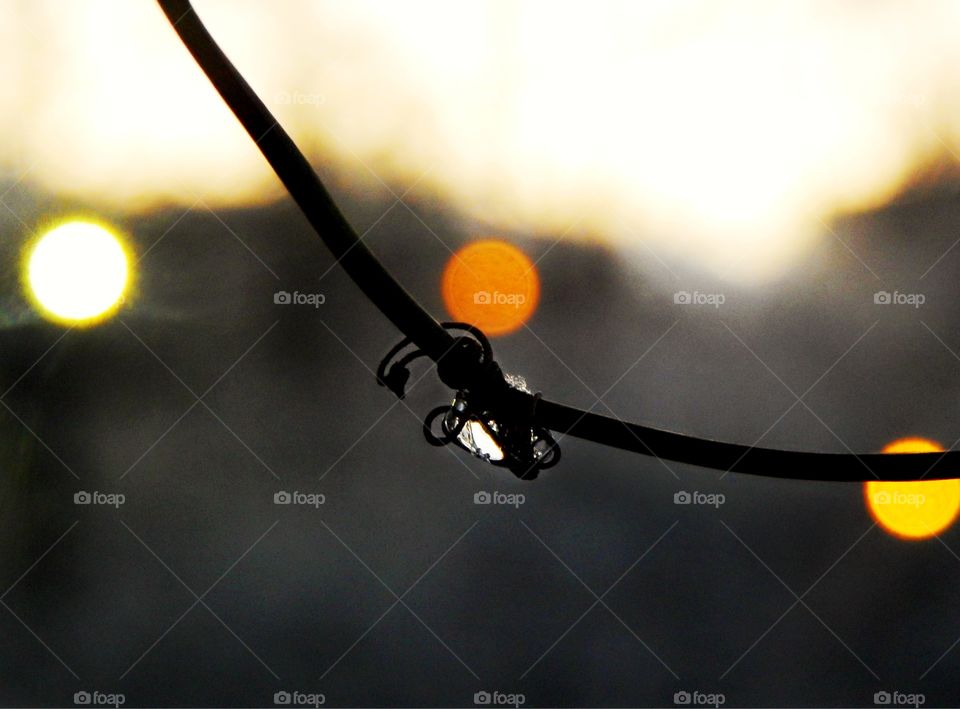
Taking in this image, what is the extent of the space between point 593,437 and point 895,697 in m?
8.22

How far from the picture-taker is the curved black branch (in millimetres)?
2303

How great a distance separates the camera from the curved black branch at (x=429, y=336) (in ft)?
7.55

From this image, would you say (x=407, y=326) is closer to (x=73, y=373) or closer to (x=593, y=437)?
(x=593, y=437)

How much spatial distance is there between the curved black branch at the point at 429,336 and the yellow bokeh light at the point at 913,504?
8.84 feet

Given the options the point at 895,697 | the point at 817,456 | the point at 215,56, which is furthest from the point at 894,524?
the point at 215,56
